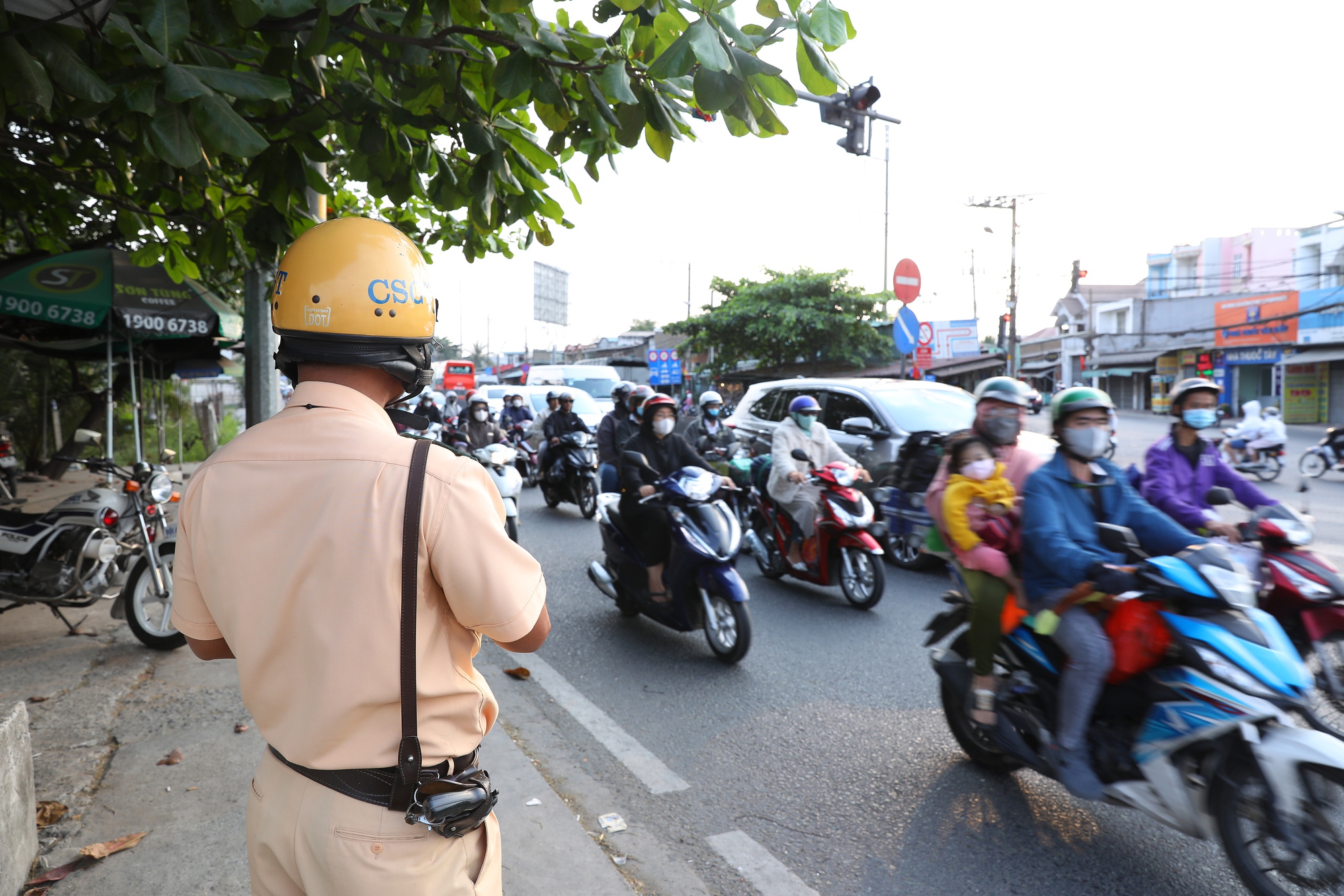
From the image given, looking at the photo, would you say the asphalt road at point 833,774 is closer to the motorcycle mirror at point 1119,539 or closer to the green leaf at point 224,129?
the motorcycle mirror at point 1119,539

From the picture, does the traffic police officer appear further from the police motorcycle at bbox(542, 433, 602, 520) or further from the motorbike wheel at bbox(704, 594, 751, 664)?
the police motorcycle at bbox(542, 433, 602, 520)

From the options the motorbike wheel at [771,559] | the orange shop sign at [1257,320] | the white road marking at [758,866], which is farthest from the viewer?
the orange shop sign at [1257,320]

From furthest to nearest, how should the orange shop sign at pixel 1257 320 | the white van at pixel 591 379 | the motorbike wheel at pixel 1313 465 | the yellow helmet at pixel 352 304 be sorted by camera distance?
the orange shop sign at pixel 1257 320 < the white van at pixel 591 379 < the motorbike wheel at pixel 1313 465 < the yellow helmet at pixel 352 304

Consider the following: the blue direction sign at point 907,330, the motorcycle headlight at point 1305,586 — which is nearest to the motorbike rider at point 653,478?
the motorcycle headlight at point 1305,586

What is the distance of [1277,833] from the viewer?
2.50 m

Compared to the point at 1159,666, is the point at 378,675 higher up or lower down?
higher up

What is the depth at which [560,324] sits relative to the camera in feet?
144

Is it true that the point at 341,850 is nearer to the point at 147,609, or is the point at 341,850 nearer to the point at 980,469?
the point at 980,469

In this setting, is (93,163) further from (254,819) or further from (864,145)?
(864,145)

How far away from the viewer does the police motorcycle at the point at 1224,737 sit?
2486mm

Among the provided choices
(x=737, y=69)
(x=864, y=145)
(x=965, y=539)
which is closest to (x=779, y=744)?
(x=965, y=539)

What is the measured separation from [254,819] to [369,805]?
11.1 inches

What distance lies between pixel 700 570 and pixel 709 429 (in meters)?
7.38

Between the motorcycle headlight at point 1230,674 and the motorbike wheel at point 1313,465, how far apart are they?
562 inches
